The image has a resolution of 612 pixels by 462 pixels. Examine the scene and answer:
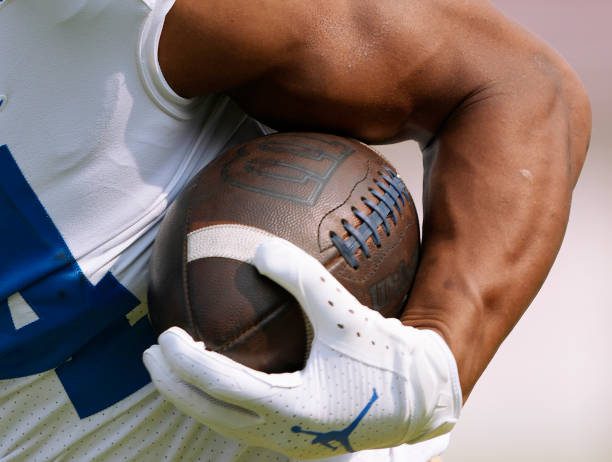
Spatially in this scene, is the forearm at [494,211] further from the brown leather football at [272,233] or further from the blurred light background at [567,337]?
the blurred light background at [567,337]

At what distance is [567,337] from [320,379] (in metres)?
2.56

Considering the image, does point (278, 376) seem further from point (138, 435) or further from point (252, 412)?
point (138, 435)

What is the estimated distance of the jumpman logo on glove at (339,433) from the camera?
2.87 feet

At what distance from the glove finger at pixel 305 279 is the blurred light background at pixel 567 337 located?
2324mm

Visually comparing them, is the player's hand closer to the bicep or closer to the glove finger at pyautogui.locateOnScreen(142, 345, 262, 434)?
the glove finger at pyautogui.locateOnScreen(142, 345, 262, 434)

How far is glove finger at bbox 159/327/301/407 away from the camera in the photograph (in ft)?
2.71

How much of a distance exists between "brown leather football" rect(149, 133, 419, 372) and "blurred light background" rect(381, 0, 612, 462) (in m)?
2.21

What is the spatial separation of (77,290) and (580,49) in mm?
2954

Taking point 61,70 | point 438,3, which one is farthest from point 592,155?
point 61,70

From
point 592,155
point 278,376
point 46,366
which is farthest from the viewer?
point 592,155

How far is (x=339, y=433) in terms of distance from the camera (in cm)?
89

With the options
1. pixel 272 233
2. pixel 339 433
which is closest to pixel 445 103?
pixel 272 233

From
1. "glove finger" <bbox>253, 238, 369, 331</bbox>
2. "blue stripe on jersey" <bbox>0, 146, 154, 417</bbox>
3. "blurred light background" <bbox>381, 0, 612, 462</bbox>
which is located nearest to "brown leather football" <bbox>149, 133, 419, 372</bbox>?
"glove finger" <bbox>253, 238, 369, 331</bbox>

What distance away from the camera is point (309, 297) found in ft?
2.77
